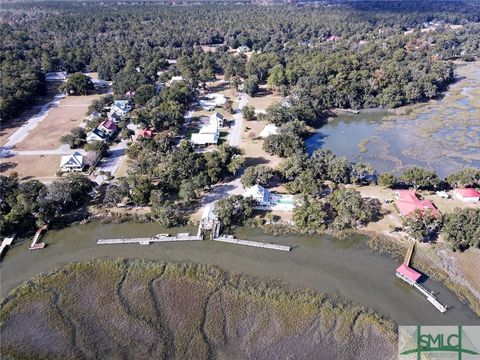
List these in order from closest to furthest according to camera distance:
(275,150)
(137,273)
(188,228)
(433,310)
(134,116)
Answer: (433,310)
(137,273)
(188,228)
(275,150)
(134,116)

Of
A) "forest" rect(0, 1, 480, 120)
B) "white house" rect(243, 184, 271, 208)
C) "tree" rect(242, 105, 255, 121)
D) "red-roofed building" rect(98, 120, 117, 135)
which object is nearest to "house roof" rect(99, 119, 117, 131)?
"red-roofed building" rect(98, 120, 117, 135)

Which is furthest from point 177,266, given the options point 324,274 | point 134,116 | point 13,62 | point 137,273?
point 13,62

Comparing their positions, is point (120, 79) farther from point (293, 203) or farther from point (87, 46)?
point (293, 203)

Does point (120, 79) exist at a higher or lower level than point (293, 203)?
higher

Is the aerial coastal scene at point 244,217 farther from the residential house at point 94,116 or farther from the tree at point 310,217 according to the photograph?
the residential house at point 94,116

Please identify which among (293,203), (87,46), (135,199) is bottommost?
(293,203)

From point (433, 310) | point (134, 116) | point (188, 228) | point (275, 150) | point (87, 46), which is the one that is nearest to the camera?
point (433, 310)

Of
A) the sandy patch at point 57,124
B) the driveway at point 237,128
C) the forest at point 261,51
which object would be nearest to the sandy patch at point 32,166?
the sandy patch at point 57,124

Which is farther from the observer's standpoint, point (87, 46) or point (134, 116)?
point (87, 46)
